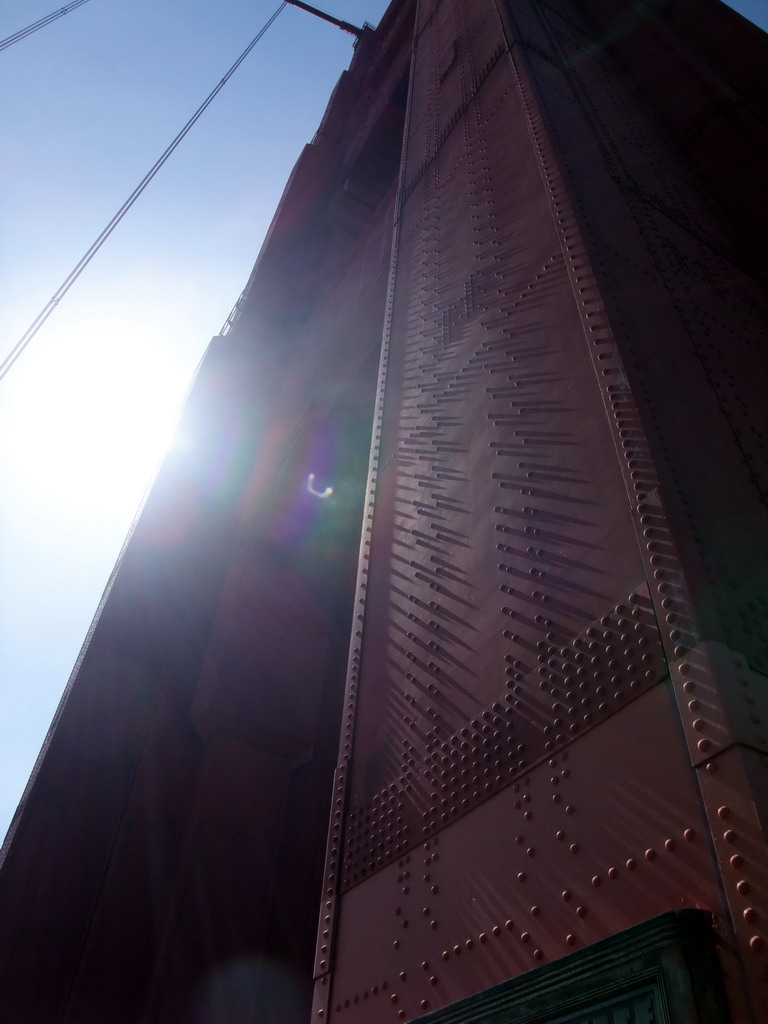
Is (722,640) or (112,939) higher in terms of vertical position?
(722,640)

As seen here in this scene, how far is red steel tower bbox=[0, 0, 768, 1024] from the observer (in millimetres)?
2080

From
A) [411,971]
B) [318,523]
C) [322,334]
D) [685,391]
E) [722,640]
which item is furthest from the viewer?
[322,334]

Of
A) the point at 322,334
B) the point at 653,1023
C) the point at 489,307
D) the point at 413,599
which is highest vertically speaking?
the point at 322,334

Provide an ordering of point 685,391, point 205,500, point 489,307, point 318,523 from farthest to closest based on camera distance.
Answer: point 205,500, point 318,523, point 489,307, point 685,391

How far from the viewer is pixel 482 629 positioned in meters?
3.14

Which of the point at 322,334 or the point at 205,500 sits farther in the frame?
the point at 322,334

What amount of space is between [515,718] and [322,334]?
987cm

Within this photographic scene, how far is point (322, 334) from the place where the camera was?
461 inches

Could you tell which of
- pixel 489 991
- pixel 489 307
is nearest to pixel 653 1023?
pixel 489 991

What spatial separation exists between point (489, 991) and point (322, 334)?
10712 millimetres

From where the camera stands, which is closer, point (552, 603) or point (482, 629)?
point (552, 603)

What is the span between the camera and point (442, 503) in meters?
3.96

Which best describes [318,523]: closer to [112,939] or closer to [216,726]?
[216,726]

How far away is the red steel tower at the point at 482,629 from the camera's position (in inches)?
81.9
